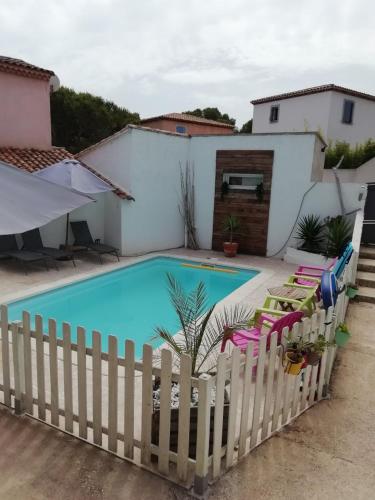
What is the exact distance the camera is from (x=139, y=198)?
14.7m

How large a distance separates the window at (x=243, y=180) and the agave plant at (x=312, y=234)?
2.57 m

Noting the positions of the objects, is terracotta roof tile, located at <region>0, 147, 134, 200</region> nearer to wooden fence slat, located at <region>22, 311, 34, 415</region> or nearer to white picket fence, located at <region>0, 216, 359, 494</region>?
wooden fence slat, located at <region>22, 311, 34, 415</region>

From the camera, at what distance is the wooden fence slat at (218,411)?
121 inches

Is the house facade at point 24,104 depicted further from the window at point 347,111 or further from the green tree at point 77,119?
the window at point 347,111

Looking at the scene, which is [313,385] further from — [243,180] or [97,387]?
[243,180]

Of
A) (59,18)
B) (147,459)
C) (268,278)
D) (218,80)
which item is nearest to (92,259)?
(268,278)

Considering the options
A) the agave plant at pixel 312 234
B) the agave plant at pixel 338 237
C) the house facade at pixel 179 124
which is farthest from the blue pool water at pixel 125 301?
the house facade at pixel 179 124

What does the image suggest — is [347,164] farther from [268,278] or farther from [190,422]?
[190,422]

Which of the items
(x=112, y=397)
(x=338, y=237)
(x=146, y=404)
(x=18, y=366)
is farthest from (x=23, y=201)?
(x=338, y=237)

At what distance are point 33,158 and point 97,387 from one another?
40.8 ft

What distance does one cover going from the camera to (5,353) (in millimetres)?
4277

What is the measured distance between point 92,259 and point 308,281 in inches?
311

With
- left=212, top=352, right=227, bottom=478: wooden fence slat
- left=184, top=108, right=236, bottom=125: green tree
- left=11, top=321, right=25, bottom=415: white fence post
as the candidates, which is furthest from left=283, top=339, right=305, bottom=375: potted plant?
left=184, top=108, right=236, bottom=125: green tree

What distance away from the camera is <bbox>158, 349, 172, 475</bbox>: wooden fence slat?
315 centimetres
